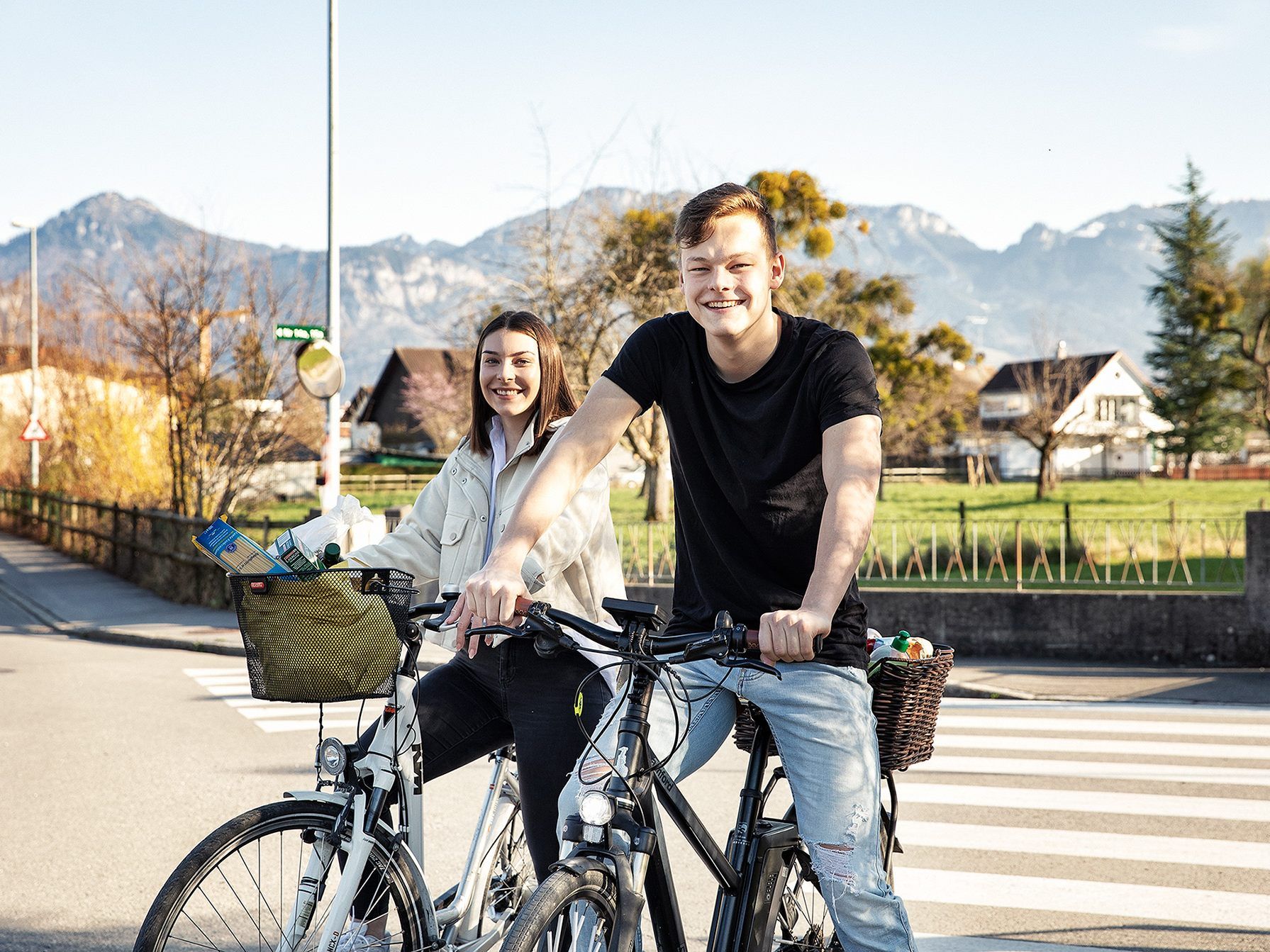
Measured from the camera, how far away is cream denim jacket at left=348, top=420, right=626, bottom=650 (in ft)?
11.0

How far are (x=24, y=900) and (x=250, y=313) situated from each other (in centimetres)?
1507

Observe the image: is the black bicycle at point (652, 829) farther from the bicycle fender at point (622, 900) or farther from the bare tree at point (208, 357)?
the bare tree at point (208, 357)

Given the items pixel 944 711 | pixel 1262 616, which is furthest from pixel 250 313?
pixel 1262 616

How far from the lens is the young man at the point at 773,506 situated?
2.69 metres

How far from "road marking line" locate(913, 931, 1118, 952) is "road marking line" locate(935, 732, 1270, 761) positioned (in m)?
3.84

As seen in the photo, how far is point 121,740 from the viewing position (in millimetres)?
8141

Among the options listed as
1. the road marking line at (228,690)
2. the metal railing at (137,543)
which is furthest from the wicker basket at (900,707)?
the metal railing at (137,543)

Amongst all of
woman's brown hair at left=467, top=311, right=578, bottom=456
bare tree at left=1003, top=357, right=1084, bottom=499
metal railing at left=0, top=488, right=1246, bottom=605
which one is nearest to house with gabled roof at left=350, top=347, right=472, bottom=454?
bare tree at left=1003, top=357, right=1084, bottom=499

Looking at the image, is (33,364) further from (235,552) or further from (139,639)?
(235,552)

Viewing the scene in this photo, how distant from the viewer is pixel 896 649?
321 cm

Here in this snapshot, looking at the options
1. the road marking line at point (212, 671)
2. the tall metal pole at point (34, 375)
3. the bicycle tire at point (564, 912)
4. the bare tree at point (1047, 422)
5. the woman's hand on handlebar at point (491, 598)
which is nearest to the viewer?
the bicycle tire at point (564, 912)

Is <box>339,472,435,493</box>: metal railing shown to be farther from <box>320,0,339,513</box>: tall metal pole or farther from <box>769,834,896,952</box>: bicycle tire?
<box>769,834,896,952</box>: bicycle tire

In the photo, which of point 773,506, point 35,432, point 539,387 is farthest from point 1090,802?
point 35,432

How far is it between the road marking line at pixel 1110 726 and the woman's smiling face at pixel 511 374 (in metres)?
6.07
